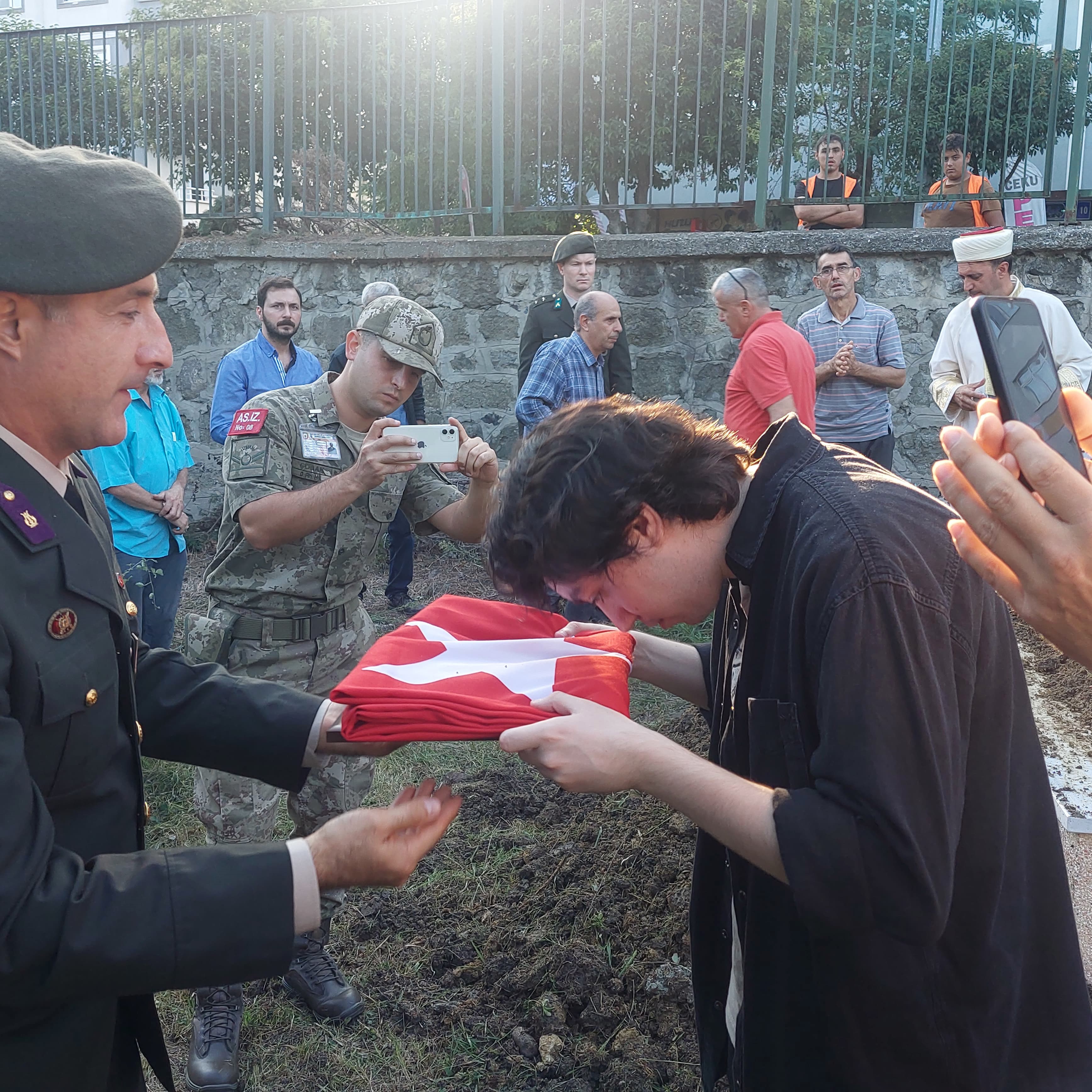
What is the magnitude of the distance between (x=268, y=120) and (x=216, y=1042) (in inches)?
283

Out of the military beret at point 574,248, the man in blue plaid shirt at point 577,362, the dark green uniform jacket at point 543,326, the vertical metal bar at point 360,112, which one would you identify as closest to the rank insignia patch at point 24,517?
the man in blue plaid shirt at point 577,362

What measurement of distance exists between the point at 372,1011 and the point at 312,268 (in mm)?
6296

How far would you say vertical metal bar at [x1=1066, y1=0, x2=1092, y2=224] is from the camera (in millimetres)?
6449

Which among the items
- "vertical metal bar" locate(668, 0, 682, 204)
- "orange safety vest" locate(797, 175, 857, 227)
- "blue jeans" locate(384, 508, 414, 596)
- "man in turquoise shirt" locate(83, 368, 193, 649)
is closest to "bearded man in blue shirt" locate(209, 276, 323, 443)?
"man in turquoise shirt" locate(83, 368, 193, 649)

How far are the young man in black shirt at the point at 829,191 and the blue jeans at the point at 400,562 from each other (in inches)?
141

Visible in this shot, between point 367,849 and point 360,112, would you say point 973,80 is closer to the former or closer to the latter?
point 360,112

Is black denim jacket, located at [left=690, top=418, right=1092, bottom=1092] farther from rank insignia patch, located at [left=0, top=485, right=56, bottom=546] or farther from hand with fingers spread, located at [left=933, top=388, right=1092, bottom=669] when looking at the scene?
rank insignia patch, located at [left=0, top=485, right=56, bottom=546]

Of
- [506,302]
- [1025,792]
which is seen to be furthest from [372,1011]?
[506,302]

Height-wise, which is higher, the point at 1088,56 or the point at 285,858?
the point at 1088,56

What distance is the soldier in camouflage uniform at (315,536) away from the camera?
3.11 meters

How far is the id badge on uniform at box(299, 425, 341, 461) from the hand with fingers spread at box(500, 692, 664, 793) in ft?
6.19

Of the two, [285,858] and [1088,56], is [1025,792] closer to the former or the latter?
[285,858]

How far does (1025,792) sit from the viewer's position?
165 centimetres

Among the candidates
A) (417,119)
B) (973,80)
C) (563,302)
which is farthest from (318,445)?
(973,80)
